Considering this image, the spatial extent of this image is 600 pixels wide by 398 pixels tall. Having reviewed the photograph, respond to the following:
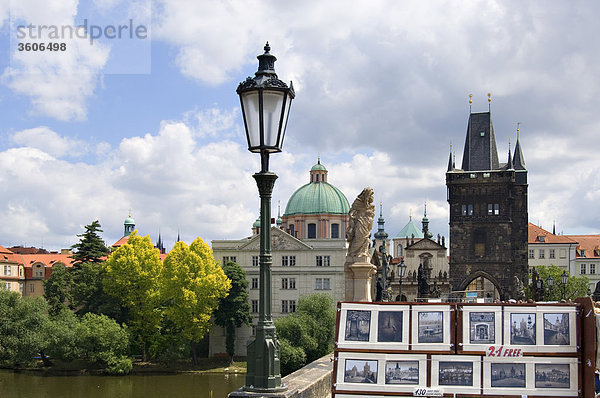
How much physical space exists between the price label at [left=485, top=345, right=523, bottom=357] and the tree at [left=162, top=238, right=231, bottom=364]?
163 ft

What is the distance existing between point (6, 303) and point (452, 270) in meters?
47.9

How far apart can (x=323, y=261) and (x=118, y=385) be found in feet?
76.2

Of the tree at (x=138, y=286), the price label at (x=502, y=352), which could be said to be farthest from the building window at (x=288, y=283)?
the price label at (x=502, y=352)

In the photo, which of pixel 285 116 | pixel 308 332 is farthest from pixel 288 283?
pixel 285 116

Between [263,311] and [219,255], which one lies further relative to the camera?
[219,255]

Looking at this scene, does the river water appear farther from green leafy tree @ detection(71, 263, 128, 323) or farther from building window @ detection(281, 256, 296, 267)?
building window @ detection(281, 256, 296, 267)

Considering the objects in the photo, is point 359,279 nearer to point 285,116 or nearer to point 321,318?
point 285,116

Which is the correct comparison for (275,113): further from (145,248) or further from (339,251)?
(339,251)

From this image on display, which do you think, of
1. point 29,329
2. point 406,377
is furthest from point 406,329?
point 29,329

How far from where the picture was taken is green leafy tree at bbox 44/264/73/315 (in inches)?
2384

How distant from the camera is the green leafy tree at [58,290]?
6056 centimetres

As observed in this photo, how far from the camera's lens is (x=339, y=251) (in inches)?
2557

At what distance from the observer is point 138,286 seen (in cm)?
5850

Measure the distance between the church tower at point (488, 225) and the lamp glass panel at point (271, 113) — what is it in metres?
73.0
